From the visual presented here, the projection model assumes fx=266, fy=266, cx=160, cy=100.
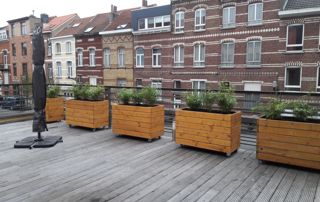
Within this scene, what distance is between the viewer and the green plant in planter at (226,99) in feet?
15.2

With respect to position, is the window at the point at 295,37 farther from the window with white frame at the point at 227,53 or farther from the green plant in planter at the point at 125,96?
the green plant in planter at the point at 125,96

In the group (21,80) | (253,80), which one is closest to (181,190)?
(253,80)

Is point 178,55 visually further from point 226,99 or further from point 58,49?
point 226,99

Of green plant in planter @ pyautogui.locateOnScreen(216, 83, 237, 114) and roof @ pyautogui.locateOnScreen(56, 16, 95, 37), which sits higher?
roof @ pyautogui.locateOnScreen(56, 16, 95, 37)

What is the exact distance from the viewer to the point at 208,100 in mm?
4789

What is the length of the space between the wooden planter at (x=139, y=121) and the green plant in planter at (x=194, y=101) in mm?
763

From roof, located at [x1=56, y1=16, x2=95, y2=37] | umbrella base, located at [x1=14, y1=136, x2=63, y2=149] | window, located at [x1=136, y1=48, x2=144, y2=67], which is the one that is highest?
roof, located at [x1=56, y1=16, x2=95, y2=37]

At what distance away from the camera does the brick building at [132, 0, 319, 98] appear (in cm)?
1552

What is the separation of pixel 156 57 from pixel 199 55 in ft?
12.7

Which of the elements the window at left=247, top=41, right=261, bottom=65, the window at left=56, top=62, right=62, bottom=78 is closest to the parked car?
the window at left=247, top=41, right=261, bottom=65

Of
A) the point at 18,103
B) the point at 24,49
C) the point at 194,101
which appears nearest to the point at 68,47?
the point at 24,49

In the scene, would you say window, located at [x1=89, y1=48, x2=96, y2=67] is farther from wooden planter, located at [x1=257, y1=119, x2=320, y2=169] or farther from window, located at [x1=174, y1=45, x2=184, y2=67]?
wooden planter, located at [x1=257, y1=119, x2=320, y2=169]

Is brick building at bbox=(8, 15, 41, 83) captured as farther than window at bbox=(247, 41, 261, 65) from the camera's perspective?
Yes

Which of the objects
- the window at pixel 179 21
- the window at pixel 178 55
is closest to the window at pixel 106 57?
the window at pixel 178 55
